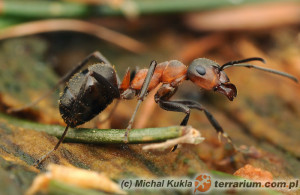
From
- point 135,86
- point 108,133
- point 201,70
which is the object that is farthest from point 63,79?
point 201,70

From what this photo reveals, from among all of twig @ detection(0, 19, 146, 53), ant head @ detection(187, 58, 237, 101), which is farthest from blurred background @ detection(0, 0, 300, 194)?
ant head @ detection(187, 58, 237, 101)

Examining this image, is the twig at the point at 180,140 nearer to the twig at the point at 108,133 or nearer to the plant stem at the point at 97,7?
the twig at the point at 108,133

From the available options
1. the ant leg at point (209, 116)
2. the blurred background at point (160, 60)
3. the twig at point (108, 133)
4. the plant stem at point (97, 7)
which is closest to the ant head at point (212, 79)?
the ant leg at point (209, 116)

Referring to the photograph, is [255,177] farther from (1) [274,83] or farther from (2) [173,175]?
(1) [274,83]

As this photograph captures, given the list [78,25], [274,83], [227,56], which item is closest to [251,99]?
[274,83]

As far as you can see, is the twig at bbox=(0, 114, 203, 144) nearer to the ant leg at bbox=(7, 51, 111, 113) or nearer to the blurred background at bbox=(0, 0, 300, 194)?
the blurred background at bbox=(0, 0, 300, 194)

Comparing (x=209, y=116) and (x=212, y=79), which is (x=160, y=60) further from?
(x=209, y=116)
